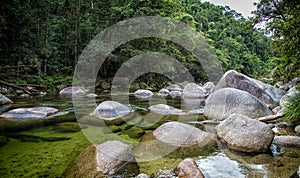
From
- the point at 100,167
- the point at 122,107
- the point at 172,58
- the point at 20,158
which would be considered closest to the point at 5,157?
the point at 20,158

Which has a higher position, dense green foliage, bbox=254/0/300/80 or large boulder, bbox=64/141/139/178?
dense green foliage, bbox=254/0/300/80

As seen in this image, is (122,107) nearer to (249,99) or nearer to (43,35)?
(249,99)

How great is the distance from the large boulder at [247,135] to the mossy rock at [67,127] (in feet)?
11.7

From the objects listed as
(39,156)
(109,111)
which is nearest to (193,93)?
(109,111)

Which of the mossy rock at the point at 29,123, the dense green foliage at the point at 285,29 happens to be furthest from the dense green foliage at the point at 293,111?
the mossy rock at the point at 29,123

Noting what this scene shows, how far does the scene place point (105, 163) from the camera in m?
3.31

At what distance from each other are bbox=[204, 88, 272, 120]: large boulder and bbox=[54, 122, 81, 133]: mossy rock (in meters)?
4.08

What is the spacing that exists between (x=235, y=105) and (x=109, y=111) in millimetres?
3945

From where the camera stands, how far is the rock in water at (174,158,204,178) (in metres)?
3.04

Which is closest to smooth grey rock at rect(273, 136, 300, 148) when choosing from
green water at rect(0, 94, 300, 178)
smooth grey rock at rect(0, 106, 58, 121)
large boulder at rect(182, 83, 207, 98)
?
green water at rect(0, 94, 300, 178)

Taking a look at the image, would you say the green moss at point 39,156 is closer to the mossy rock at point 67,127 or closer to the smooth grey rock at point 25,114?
the mossy rock at point 67,127

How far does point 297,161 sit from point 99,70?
63.3 ft

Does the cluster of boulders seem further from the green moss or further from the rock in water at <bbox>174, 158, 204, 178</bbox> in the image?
the green moss

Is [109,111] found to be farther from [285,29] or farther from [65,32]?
[65,32]
